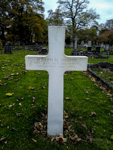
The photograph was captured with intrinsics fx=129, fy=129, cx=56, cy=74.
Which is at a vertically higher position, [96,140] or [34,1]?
[34,1]

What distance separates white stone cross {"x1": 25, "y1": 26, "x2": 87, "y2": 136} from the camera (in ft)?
8.10

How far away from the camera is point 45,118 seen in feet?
11.0

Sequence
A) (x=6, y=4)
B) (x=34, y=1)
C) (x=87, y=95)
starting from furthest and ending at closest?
1. (x=34, y=1)
2. (x=6, y=4)
3. (x=87, y=95)

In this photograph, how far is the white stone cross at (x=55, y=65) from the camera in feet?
8.10

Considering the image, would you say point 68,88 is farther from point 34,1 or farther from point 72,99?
point 34,1

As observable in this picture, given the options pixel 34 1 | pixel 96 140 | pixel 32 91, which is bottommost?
pixel 96 140

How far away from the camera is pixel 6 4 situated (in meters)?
26.0

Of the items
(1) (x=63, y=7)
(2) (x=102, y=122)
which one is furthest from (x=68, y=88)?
(1) (x=63, y=7)

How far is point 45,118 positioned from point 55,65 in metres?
1.54

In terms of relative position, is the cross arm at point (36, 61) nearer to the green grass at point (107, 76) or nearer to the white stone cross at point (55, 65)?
the white stone cross at point (55, 65)

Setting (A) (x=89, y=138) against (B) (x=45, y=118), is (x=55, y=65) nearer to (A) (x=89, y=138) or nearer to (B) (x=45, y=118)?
(B) (x=45, y=118)

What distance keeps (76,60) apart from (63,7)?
18.9 metres

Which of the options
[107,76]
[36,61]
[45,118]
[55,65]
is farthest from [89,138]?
[107,76]

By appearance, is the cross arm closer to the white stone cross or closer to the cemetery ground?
the white stone cross
